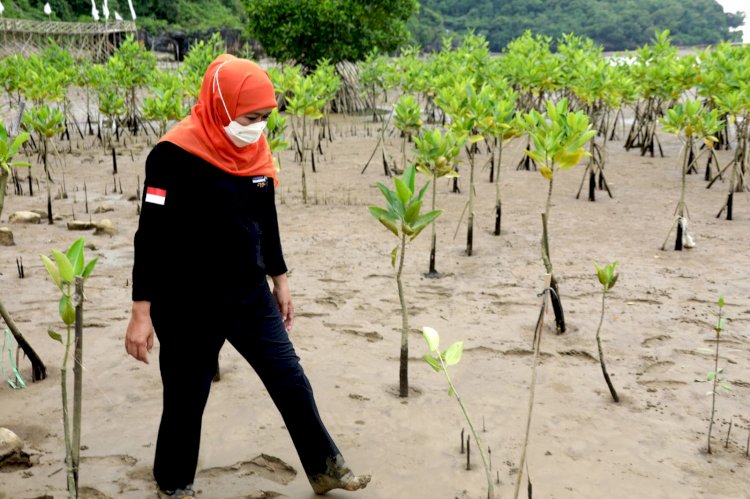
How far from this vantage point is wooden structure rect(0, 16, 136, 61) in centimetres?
2127

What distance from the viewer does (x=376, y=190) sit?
868 cm

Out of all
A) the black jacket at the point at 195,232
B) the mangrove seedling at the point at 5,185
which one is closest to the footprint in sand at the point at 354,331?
the mangrove seedling at the point at 5,185

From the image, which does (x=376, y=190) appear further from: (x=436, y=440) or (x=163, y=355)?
(x=163, y=355)

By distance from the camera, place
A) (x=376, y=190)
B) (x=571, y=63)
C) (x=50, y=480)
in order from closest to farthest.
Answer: (x=50, y=480) < (x=376, y=190) < (x=571, y=63)

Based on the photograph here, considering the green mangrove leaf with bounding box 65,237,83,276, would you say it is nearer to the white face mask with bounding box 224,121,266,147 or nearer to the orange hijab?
the orange hijab

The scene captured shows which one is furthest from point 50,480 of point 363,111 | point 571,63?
point 363,111

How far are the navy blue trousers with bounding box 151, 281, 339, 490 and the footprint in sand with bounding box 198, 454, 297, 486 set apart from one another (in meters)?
0.33

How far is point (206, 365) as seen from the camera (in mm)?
2455

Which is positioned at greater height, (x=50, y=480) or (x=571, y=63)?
(x=571, y=63)

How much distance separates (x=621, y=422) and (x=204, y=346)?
184 centimetres

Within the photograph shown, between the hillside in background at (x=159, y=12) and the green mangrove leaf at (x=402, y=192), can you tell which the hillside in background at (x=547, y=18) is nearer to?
the hillside in background at (x=159, y=12)

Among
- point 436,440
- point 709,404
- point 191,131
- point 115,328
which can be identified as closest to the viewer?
point 191,131

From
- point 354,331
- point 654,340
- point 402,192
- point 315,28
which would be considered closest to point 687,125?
point 654,340

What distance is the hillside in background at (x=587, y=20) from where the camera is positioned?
40406mm
